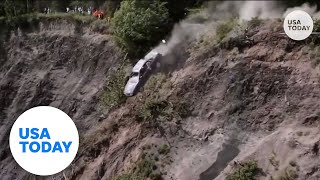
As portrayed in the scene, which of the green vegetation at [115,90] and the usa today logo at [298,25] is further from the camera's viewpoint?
the green vegetation at [115,90]

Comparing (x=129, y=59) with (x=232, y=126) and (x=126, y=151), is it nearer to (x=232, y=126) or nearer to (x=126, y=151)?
(x=126, y=151)

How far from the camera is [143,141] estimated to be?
15.2m

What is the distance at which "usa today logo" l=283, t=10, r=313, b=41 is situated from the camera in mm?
13887

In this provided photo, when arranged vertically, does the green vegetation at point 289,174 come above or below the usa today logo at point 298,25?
below

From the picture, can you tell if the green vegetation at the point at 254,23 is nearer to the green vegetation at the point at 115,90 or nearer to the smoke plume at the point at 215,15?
the smoke plume at the point at 215,15

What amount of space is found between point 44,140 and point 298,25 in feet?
37.6

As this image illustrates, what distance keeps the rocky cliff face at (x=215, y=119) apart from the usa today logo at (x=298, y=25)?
34 cm

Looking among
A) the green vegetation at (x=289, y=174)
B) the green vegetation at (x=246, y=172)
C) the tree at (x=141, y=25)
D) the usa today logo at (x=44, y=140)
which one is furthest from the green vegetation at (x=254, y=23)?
the usa today logo at (x=44, y=140)

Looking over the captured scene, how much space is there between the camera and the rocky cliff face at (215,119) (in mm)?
12969

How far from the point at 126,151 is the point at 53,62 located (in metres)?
8.14

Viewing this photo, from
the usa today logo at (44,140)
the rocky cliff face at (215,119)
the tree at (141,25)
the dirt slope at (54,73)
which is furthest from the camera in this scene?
the dirt slope at (54,73)

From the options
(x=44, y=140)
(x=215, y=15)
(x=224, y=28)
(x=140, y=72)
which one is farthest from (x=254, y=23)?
(x=44, y=140)

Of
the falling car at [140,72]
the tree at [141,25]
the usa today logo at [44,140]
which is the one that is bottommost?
the falling car at [140,72]

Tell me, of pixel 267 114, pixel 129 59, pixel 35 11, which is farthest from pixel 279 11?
pixel 35 11
